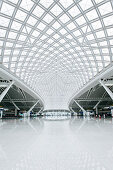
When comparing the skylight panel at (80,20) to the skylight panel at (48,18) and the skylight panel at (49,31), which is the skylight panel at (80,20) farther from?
the skylight panel at (49,31)

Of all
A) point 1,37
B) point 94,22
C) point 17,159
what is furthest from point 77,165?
point 1,37

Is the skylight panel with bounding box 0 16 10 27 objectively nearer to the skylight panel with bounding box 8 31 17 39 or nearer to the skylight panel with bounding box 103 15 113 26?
the skylight panel with bounding box 8 31 17 39

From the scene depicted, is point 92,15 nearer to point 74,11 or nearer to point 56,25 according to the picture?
point 74,11

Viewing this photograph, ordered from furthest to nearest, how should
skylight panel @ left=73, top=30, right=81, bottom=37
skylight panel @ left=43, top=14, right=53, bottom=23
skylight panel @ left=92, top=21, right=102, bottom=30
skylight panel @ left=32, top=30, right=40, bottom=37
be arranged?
skylight panel @ left=73, top=30, right=81, bottom=37 → skylight panel @ left=32, top=30, right=40, bottom=37 → skylight panel @ left=92, top=21, right=102, bottom=30 → skylight panel @ left=43, top=14, right=53, bottom=23

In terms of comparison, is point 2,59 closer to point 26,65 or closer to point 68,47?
point 26,65

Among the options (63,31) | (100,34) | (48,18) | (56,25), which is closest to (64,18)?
(56,25)

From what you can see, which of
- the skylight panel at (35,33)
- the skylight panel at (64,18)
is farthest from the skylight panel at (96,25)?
the skylight panel at (35,33)

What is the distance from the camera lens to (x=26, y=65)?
118 ft

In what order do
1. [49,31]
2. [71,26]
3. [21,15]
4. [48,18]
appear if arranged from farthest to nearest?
[49,31] < [71,26] < [48,18] < [21,15]

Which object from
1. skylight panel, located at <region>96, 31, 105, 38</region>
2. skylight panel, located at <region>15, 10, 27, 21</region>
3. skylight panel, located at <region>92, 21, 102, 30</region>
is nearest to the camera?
skylight panel, located at <region>15, 10, 27, 21</region>

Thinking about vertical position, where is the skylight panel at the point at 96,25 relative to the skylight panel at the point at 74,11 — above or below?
below

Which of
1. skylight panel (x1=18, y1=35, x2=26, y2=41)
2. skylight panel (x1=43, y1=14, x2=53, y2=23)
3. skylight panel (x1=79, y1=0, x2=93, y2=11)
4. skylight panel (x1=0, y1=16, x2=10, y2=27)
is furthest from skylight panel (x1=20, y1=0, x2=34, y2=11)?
skylight panel (x1=79, y1=0, x2=93, y2=11)

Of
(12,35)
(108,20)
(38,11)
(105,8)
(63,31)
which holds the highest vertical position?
(38,11)

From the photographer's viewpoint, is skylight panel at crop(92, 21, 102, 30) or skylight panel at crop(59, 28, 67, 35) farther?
skylight panel at crop(59, 28, 67, 35)
